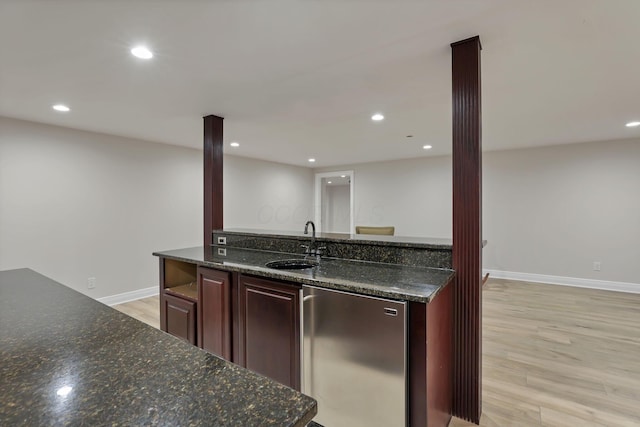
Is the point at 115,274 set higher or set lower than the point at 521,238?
lower

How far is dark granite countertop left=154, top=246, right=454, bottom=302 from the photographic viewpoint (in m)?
1.45

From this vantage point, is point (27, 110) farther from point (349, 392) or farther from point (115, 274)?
point (349, 392)

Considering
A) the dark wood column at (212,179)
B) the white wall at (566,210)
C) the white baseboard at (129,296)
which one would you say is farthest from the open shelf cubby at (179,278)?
the white wall at (566,210)

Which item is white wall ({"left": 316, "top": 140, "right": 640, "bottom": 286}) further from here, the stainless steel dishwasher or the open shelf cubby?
the stainless steel dishwasher

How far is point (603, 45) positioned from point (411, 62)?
3.60 ft

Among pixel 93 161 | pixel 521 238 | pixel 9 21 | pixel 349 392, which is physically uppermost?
pixel 9 21

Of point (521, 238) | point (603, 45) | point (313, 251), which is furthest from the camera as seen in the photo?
point (521, 238)

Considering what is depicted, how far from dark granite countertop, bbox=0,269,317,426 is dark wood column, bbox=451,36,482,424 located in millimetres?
1421

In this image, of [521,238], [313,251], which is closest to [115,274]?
[313,251]

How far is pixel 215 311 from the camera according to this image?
86.0 inches

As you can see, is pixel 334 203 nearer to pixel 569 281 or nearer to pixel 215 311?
pixel 569 281

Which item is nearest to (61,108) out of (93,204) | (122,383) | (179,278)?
(93,204)

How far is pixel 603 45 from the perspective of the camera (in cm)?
184

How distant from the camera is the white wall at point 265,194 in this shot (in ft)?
18.2
